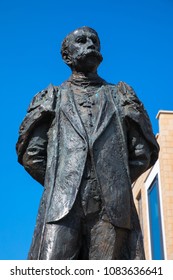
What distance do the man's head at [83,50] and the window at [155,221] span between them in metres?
18.8

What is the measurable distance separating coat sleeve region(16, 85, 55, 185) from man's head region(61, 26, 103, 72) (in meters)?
0.43

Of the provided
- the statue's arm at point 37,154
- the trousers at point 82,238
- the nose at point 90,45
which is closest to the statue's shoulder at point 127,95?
the nose at point 90,45

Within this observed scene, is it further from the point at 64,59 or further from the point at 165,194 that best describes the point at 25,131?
the point at 165,194

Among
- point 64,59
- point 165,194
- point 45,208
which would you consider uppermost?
point 165,194

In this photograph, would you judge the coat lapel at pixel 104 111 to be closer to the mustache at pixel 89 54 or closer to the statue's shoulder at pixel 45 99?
the mustache at pixel 89 54

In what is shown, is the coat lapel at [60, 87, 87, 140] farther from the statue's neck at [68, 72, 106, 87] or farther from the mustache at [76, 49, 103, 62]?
the mustache at [76, 49, 103, 62]

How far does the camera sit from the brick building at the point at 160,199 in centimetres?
2305

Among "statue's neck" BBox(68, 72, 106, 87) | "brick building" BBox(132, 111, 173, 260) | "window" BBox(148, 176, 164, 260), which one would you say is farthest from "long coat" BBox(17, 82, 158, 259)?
"window" BBox(148, 176, 164, 260)

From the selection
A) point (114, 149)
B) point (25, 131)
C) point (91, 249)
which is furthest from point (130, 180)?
point (25, 131)

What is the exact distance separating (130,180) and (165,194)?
19.0 m

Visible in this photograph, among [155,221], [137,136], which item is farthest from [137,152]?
[155,221]
